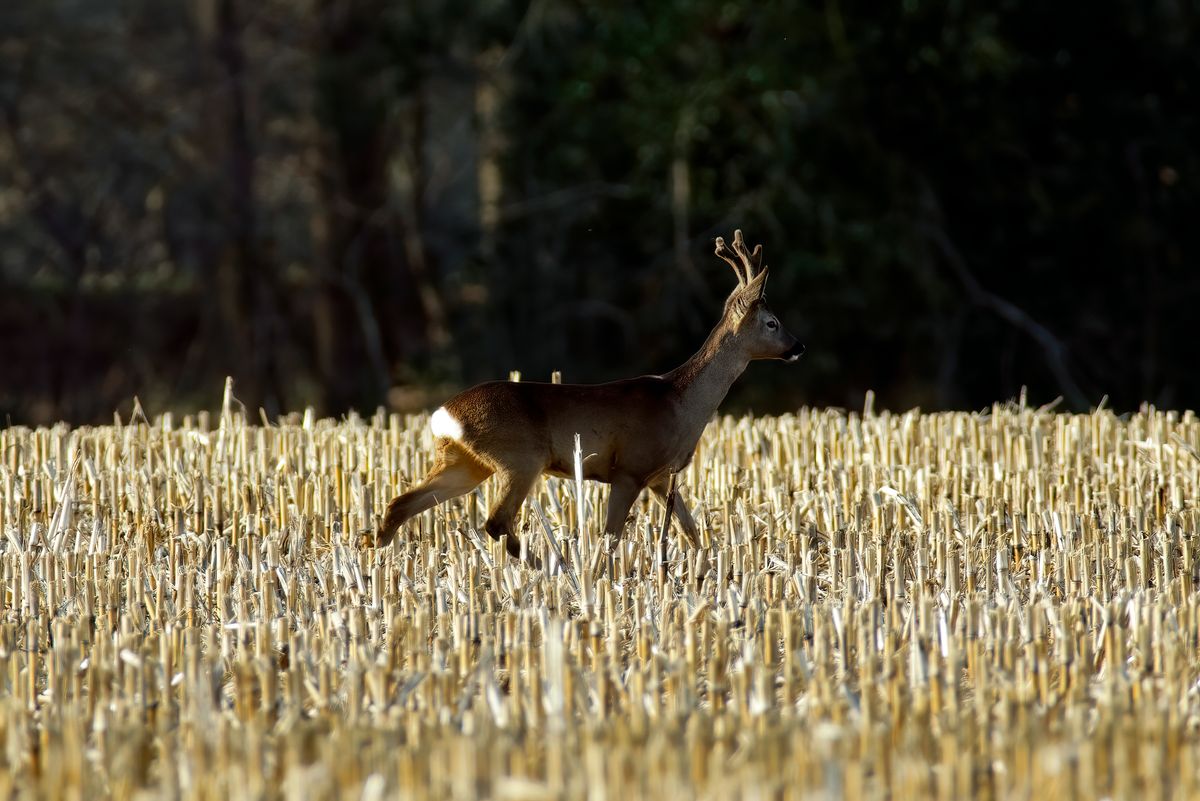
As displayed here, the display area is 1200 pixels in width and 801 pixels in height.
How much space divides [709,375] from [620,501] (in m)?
0.75

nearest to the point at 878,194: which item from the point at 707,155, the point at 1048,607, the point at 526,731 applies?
the point at 707,155

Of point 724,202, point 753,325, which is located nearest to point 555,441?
point 753,325

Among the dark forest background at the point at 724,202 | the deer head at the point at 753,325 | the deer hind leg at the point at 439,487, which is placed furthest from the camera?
the dark forest background at the point at 724,202

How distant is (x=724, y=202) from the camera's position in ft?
63.1

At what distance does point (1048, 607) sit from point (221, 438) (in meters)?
5.68

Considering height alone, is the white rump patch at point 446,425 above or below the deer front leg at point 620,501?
above

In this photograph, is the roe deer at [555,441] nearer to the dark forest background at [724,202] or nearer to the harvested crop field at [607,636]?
the harvested crop field at [607,636]

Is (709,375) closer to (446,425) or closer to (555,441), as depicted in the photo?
(555,441)

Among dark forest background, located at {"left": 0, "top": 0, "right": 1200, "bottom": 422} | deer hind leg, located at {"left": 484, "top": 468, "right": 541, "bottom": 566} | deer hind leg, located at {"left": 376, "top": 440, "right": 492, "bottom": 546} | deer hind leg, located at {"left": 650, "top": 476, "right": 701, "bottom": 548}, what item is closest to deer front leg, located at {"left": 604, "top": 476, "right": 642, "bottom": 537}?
deer hind leg, located at {"left": 650, "top": 476, "right": 701, "bottom": 548}

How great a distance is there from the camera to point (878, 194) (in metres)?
19.0

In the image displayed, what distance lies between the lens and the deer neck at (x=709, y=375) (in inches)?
305

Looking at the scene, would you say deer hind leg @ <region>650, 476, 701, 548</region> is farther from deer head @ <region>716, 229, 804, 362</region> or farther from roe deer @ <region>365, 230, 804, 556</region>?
deer head @ <region>716, 229, 804, 362</region>

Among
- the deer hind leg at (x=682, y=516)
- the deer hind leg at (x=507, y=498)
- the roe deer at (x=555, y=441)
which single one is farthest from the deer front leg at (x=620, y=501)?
the deer hind leg at (x=507, y=498)

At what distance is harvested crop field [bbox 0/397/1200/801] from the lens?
3.68 meters
